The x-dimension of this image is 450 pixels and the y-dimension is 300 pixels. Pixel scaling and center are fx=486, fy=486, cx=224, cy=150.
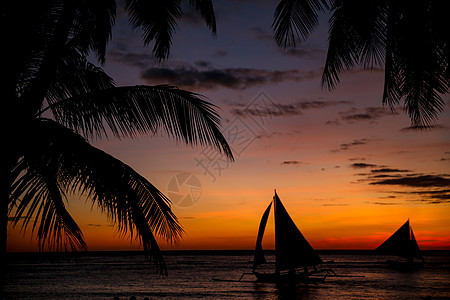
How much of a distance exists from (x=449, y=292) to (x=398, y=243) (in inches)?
580

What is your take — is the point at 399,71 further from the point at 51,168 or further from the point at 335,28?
the point at 51,168

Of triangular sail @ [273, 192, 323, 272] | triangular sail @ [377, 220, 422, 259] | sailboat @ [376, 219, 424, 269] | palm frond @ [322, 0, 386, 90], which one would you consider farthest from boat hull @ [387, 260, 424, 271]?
palm frond @ [322, 0, 386, 90]

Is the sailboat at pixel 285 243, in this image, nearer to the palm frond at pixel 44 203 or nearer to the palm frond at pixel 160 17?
the palm frond at pixel 160 17

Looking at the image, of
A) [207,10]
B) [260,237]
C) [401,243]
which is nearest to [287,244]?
[260,237]

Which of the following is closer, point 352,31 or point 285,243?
point 352,31

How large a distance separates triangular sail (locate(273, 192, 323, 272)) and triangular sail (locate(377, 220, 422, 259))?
30.1 metres

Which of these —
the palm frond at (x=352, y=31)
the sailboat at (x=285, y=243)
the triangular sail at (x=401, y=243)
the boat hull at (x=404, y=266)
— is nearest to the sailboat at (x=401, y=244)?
the triangular sail at (x=401, y=243)

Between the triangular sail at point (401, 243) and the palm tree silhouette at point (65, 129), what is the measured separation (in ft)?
197

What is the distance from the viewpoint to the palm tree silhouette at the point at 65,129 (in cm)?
591

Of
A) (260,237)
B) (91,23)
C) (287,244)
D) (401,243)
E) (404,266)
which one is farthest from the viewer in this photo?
(404,266)

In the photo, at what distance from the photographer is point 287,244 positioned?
34.1 metres

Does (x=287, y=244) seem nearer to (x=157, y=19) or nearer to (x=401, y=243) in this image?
(x=157, y=19)

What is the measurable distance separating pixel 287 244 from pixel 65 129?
96.5 feet

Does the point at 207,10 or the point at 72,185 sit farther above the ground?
the point at 207,10
